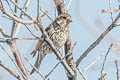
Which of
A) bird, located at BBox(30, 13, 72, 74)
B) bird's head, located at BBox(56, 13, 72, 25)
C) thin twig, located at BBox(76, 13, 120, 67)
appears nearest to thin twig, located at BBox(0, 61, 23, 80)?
thin twig, located at BBox(76, 13, 120, 67)

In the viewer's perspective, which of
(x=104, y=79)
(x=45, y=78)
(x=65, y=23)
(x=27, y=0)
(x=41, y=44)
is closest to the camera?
(x=45, y=78)

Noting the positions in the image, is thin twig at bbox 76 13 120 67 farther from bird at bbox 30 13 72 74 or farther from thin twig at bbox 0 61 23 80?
bird at bbox 30 13 72 74

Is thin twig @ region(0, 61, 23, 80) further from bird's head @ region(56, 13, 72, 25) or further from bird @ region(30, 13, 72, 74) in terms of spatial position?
bird's head @ region(56, 13, 72, 25)

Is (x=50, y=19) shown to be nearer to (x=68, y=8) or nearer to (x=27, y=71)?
(x=68, y=8)

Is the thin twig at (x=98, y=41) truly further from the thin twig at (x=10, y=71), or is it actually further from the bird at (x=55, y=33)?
the bird at (x=55, y=33)

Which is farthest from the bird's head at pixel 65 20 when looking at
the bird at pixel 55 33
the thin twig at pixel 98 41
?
the thin twig at pixel 98 41

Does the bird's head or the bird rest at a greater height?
the bird's head

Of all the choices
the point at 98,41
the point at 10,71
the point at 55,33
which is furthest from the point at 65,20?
the point at 10,71

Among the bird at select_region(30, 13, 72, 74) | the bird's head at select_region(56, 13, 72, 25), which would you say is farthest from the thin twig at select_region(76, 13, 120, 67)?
the bird's head at select_region(56, 13, 72, 25)

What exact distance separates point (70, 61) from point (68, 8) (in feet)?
2.20

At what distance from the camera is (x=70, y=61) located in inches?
148

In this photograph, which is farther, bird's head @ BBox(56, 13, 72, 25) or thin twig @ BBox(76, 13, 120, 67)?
bird's head @ BBox(56, 13, 72, 25)

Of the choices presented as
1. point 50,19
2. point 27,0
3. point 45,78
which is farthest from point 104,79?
point 27,0

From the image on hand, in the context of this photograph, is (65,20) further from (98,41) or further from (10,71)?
(10,71)
